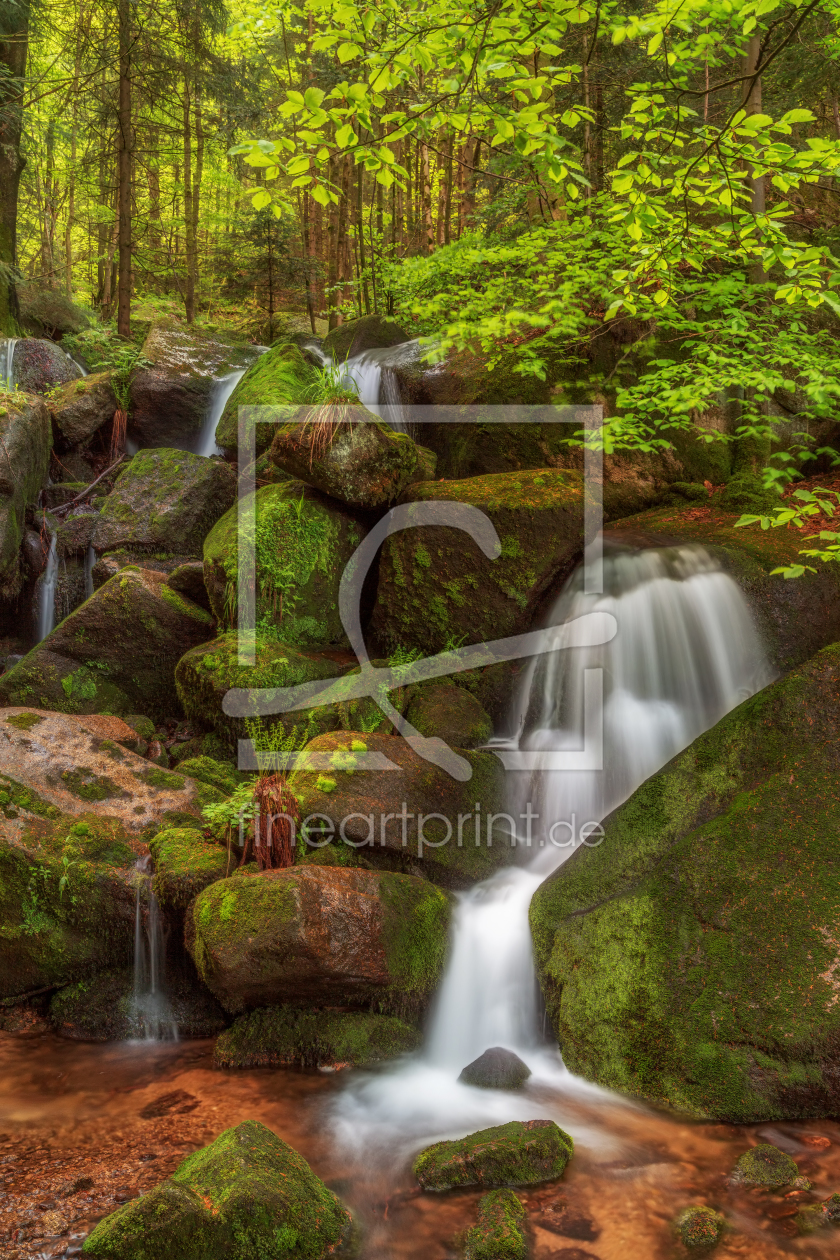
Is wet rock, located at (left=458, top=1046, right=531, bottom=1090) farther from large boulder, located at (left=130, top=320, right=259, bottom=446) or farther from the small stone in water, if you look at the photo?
large boulder, located at (left=130, top=320, right=259, bottom=446)

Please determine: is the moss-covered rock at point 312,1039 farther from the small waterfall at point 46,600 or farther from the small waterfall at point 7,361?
the small waterfall at point 7,361

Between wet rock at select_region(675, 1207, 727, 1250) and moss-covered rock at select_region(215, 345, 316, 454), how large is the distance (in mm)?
7113

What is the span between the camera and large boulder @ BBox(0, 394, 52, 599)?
326 inches

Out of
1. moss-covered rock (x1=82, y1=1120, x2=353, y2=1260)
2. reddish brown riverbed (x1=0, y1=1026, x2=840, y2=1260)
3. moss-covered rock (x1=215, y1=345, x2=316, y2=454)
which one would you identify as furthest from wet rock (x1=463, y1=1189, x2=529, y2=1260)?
moss-covered rock (x1=215, y1=345, x2=316, y2=454)

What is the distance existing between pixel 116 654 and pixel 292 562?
6.40ft

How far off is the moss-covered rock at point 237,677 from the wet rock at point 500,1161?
3256 mm

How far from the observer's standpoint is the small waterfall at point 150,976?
4.84m

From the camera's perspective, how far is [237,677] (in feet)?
21.5

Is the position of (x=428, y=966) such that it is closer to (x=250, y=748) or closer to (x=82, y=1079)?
(x=82, y=1079)

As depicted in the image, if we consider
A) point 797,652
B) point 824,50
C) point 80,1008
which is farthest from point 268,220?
point 80,1008

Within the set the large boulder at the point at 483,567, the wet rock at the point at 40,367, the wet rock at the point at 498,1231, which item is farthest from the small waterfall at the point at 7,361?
the wet rock at the point at 498,1231

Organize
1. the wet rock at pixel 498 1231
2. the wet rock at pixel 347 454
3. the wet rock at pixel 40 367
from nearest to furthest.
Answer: the wet rock at pixel 498 1231, the wet rock at pixel 347 454, the wet rock at pixel 40 367

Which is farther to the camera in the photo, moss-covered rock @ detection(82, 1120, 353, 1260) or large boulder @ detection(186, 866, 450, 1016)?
large boulder @ detection(186, 866, 450, 1016)

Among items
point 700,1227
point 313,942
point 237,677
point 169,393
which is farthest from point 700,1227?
point 169,393
